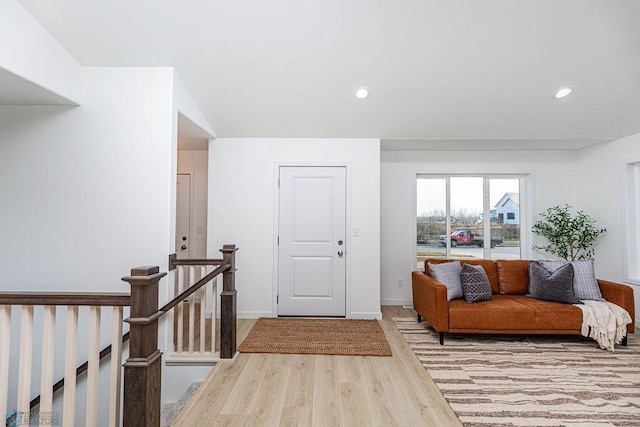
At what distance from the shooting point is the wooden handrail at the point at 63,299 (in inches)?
62.9

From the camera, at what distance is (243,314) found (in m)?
4.36

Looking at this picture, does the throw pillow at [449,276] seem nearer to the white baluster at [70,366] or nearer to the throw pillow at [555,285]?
the throw pillow at [555,285]

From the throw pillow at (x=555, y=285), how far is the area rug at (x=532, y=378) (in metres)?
0.44

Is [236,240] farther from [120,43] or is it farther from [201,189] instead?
[120,43]

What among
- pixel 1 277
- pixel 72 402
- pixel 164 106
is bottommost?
pixel 72 402

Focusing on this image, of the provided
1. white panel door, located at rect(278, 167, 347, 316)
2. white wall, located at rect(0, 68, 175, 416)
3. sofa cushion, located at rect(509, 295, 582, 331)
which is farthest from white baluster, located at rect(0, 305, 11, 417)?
sofa cushion, located at rect(509, 295, 582, 331)

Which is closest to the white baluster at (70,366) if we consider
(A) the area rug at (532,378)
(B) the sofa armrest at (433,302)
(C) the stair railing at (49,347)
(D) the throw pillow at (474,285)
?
(C) the stair railing at (49,347)

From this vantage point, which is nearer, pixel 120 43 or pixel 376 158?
pixel 120 43

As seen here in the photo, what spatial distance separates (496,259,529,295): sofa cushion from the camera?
13.3ft

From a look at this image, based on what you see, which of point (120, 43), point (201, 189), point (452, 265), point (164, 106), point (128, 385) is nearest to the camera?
point (128, 385)

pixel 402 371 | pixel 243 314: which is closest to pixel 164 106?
pixel 243 314

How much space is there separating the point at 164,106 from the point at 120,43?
0.56 metres

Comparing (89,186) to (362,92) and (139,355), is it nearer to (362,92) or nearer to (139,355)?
(139,355)

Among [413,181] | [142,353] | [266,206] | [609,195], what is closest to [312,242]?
[266,206]
